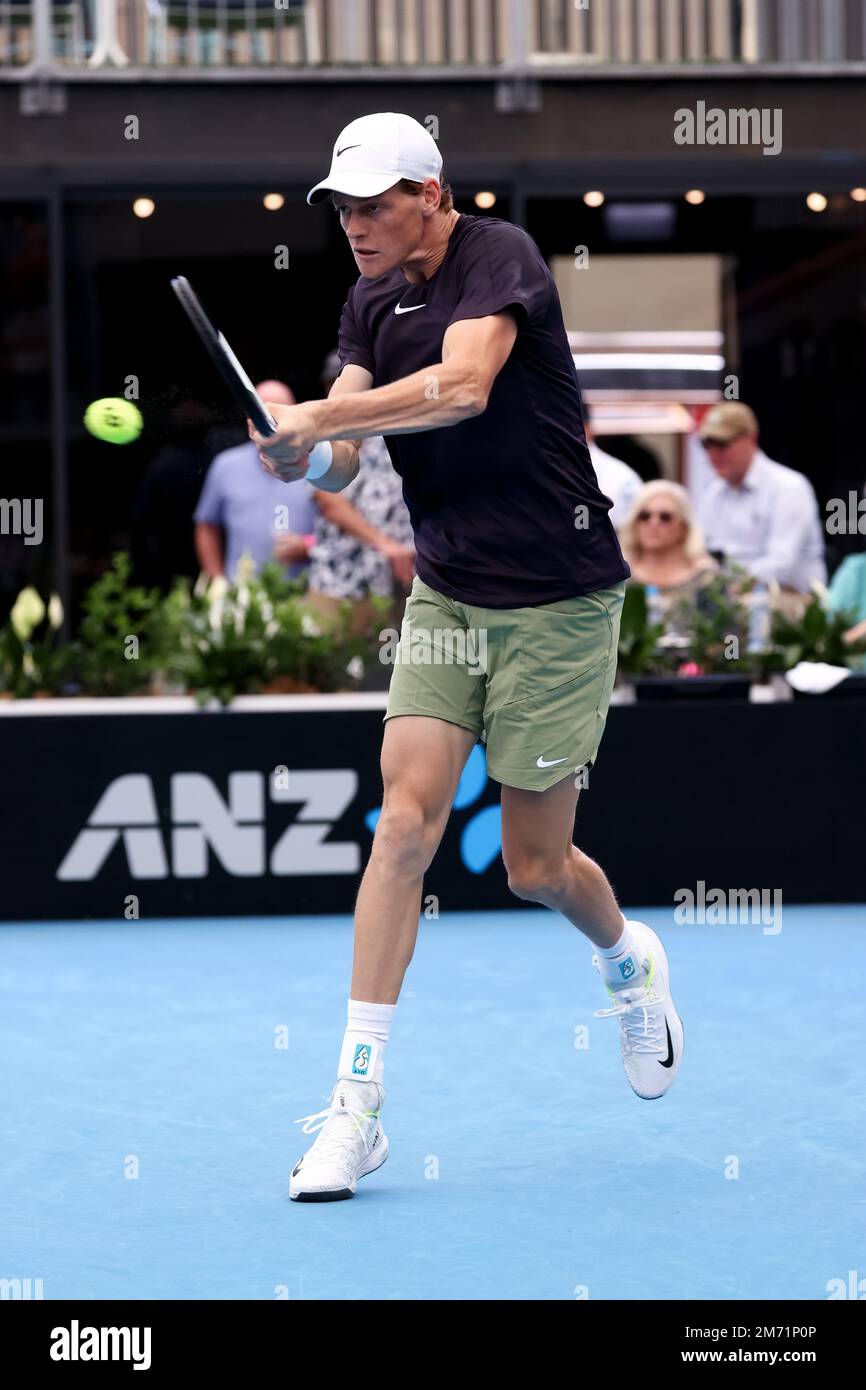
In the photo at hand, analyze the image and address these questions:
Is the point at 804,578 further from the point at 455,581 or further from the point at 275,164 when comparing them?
the point at 455,581

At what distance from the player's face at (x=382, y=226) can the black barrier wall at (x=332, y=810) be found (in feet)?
11.3

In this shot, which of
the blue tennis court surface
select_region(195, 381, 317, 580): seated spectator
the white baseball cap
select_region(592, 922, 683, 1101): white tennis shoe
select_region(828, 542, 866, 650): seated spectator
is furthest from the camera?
select_region(195, 381, 317, 580): seated spectator

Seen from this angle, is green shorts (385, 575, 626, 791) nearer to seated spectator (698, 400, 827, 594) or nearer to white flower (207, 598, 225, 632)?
white flower (207, 598, 225, 632)

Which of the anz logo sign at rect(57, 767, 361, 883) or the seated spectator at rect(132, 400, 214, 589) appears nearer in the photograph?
the anz logo sign at rect(57, 767, 361, 883)

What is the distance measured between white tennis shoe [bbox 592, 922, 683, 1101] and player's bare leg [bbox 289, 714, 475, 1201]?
0.68m

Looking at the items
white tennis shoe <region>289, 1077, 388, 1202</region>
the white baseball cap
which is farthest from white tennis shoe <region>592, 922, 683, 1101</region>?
the white baseball cap

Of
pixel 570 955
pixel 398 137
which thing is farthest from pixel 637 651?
pixel 398 137

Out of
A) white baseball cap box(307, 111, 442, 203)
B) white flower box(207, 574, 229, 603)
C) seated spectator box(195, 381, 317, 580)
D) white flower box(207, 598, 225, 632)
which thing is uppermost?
white baseball cap box(307, 111, 442, 203)

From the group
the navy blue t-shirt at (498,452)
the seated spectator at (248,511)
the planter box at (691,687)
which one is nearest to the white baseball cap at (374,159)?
the navy blue t-shirt at (498,452)

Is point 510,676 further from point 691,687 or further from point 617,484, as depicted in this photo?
point 617,484

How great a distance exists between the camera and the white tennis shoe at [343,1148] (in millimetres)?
3805

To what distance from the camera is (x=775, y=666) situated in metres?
7.53

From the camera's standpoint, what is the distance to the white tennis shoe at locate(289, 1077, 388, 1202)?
3.80 meters

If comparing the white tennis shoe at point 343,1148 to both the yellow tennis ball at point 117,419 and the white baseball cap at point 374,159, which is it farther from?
the white baseball cap at point 374,159
